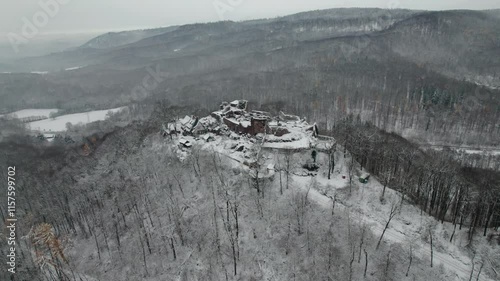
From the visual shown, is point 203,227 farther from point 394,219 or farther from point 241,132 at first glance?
point 394,219

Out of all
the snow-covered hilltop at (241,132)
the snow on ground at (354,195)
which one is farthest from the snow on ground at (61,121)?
the snow on ground at (354,195)

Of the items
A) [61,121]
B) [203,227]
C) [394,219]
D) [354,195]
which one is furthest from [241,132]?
[61,121]

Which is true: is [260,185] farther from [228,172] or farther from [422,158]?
[422,158]

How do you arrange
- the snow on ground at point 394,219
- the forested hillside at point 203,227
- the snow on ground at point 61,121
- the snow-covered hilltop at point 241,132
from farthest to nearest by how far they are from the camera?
the snow on ground at point 61,121
the snow-covered hilltop at point 241,132
the forested hillside at point 203,227
the snow on ground at point 394,219

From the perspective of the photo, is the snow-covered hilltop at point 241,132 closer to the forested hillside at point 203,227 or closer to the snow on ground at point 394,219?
the forested hillside at point 203,227

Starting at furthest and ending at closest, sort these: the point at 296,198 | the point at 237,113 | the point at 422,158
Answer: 1. the point at 237,113
2. the point at 422,158
3. the point at 296,198

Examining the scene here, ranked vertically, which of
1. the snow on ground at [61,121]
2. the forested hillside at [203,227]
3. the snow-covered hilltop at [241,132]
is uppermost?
the snow-covered hilltop at [241,132]

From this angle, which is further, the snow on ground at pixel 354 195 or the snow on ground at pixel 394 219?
the snow on ground at pixel 354 195

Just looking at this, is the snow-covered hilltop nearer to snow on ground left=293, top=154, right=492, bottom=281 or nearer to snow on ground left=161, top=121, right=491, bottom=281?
snow on ground left=161, top=121, right=491, bottom=281

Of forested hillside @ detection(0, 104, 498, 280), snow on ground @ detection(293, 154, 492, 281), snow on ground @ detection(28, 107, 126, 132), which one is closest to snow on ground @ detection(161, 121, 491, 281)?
snow on ground @ detection(293, 154, 492, 281)

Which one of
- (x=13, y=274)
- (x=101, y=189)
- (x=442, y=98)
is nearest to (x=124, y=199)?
(x=101, y=189)

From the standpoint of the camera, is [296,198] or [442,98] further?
[442,98]
